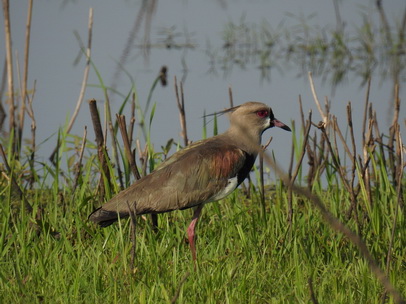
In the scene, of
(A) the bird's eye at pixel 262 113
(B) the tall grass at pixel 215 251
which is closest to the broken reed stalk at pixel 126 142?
(B) the tall grass at pixel 215 251

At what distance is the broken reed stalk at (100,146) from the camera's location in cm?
590

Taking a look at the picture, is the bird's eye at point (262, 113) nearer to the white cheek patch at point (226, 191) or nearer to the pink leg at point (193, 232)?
the white cheek patch at point (226, 191)

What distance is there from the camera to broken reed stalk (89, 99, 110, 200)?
5.90 m

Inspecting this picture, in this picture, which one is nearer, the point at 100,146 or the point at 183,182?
the point at 183,182

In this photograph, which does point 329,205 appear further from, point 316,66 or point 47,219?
point 316,66

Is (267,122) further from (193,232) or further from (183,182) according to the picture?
(193,232)

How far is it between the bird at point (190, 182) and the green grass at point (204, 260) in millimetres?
161

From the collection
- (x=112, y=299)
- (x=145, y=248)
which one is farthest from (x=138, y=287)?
(x=145, y=248)

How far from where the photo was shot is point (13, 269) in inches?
193

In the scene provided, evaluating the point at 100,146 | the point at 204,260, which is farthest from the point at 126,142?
the point at 204,260

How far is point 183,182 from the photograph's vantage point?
5.48 meters

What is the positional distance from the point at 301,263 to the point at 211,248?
0.66 metres

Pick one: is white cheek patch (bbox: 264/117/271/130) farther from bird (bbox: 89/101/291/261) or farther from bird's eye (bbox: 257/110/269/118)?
bird (bbox: 89/101/291/261)

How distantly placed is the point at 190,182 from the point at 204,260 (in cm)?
61
